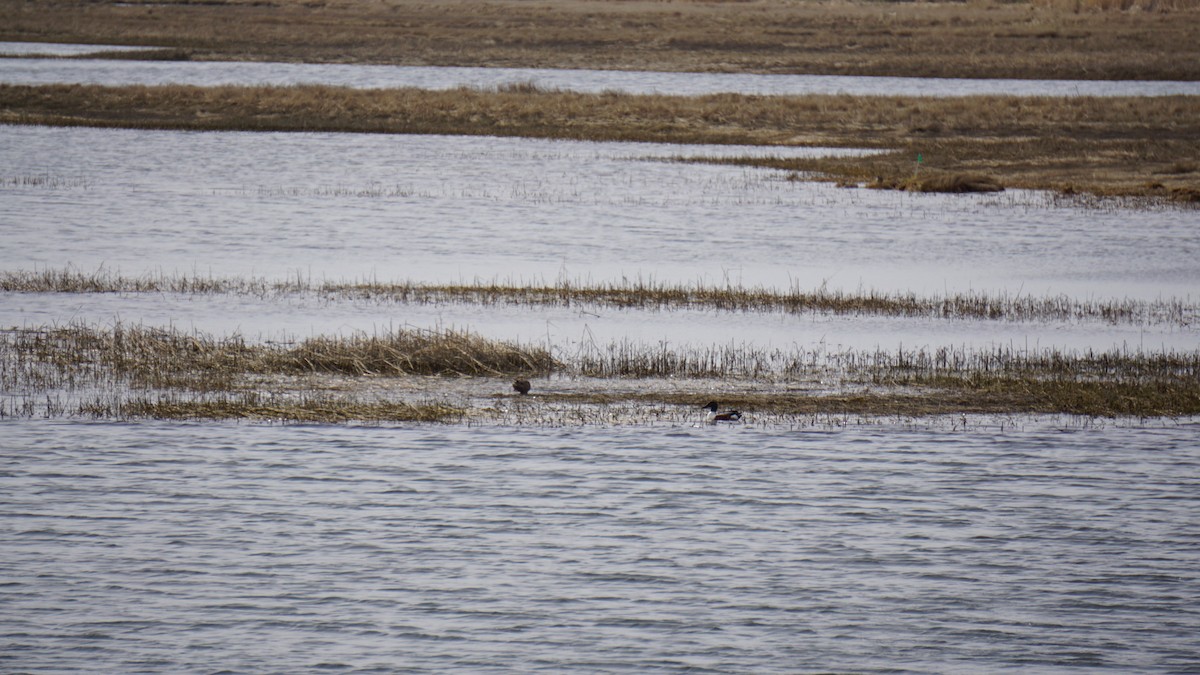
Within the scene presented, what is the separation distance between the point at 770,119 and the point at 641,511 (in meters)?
45.2

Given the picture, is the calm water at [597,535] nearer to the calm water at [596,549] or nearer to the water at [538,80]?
the calm water at [596,549]

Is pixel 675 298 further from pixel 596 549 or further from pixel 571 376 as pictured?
pixel 596 549

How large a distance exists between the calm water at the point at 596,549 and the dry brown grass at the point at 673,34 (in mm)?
67457

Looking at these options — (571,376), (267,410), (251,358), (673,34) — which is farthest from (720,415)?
(673,34)

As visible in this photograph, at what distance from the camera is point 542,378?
65.7 ft

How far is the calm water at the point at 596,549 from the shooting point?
38.5 feet

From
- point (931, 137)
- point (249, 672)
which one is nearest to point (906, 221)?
point (931, 137)

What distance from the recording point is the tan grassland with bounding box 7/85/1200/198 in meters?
49.9

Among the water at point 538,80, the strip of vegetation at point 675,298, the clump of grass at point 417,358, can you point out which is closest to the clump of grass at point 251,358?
the clump of grass at point 417,358

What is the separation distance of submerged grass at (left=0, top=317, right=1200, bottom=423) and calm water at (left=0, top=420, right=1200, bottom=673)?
2.62ft

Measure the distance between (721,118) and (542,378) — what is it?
4028 cm

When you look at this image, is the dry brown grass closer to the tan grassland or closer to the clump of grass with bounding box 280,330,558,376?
the tan grassland

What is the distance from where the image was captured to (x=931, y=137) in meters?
54.3

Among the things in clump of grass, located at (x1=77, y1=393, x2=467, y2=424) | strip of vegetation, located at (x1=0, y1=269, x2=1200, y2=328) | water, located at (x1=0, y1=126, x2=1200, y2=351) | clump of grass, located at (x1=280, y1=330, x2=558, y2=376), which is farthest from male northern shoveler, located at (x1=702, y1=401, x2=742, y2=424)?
strip of vegetation, located at (x1=0, y1=269, x2=1200, y2=328)
